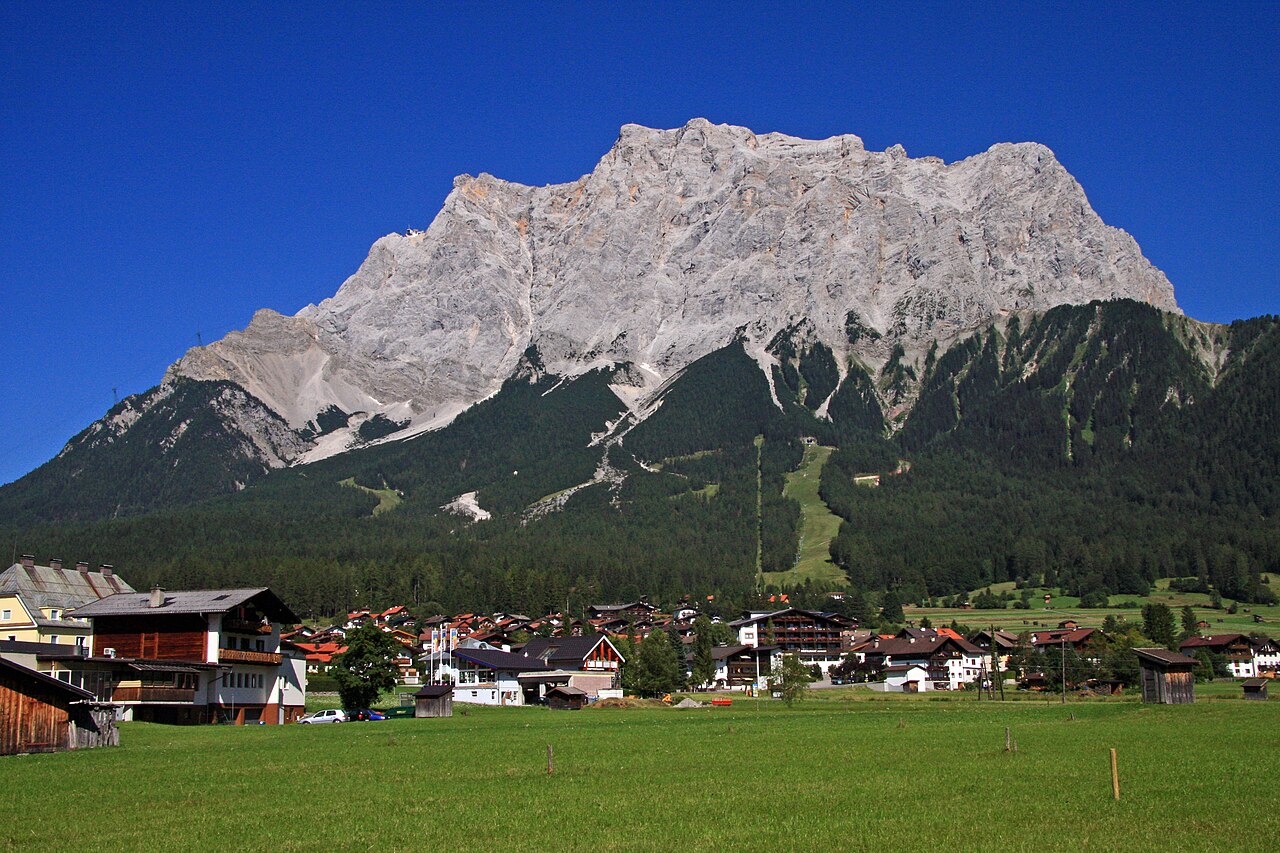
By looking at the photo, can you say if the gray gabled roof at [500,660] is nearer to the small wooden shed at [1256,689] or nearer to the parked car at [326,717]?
the parked car at [326,717]

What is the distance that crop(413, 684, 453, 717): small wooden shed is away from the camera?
7331cm

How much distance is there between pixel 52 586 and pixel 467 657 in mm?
38481

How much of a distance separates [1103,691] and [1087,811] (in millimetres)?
77063

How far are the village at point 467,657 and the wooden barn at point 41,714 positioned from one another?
0.22 feet

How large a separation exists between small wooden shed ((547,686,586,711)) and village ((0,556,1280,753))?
18 centimetres

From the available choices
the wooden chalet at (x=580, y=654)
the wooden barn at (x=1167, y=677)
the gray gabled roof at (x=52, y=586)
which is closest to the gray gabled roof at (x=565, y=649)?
the wooden chalet at (x=580, y=654)

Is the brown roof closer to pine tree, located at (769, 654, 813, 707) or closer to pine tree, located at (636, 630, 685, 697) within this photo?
pine tree, located at (769, 654, 813, 707)

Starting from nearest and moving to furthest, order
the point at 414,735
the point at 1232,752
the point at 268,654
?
the point at 1232,752 → the point at 414,735 → the point at 268,654

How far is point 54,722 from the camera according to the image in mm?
42625

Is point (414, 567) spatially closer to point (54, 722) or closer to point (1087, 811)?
point (54, 722)

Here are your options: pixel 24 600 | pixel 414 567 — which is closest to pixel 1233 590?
pixel 414 567

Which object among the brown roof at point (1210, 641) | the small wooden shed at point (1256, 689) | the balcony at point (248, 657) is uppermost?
the balcony at point (248, 657)

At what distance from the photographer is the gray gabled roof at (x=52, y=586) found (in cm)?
7806

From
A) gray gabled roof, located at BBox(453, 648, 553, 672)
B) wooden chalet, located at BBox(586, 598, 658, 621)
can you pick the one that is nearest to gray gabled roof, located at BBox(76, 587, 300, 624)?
gray gabled roof, located at BBox(453, 648, 553, 672)
